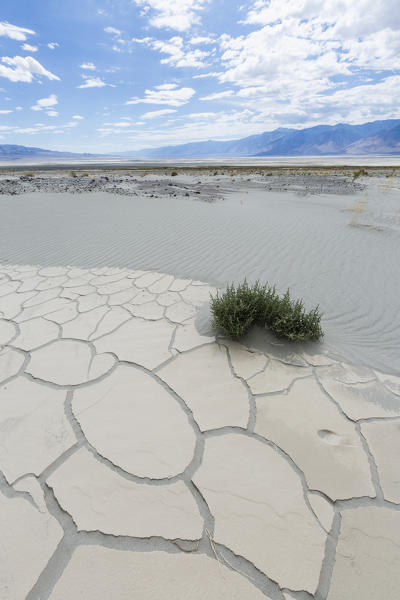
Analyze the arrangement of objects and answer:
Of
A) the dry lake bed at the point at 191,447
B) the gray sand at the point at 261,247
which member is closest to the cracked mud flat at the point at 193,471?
the dry lake bed at the point at 191,447

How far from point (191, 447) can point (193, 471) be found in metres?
0.14

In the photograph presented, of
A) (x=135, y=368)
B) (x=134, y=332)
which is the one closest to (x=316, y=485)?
(x=135, y=368)

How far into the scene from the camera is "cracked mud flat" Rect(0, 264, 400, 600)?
3.81 ft

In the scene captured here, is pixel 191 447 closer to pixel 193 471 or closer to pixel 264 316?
pixel 193 471

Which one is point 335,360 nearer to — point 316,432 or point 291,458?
point 316,432

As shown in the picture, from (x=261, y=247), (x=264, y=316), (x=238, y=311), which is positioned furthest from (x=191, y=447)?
(x=261, y=247)

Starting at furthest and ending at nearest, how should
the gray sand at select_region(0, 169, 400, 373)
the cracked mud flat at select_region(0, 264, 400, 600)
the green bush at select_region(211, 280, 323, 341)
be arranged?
the gray sand at select_region(0, 169, 400, 373) → the green bush at select_region(211, 280, 323, 341) → the cracked mud flat at select_region(0, 264, 400, 600)

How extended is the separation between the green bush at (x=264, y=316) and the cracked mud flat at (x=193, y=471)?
6.2 inches

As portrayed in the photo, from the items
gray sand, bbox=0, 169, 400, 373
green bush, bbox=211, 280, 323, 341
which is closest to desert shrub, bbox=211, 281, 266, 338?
Result: green bush, bbox=211, 280, 323, 341

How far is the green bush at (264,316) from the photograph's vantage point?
2504 millimetres

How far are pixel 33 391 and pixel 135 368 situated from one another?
2.44 ft

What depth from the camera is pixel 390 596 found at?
110 cm

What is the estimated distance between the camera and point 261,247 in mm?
5102

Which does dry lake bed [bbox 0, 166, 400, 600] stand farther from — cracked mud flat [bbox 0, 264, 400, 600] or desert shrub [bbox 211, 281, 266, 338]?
desert shrub [bbox 211, 281, 266, 338]
